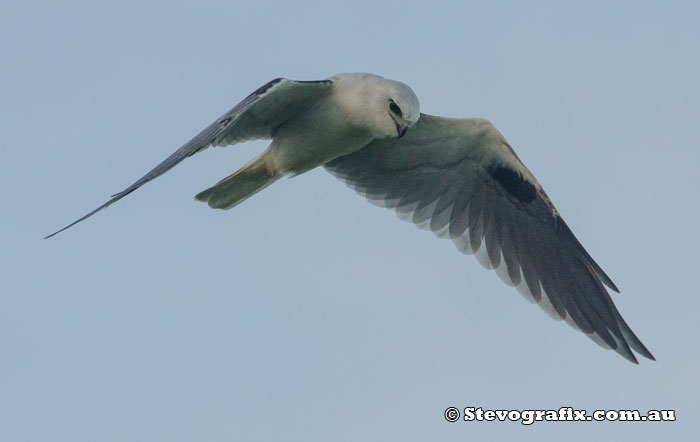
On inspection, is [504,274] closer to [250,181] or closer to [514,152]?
[514,152]

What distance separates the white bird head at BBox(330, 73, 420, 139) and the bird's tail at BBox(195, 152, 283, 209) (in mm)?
888

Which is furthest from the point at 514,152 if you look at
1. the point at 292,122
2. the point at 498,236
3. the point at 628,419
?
the point at 628,419

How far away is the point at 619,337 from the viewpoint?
345 inches

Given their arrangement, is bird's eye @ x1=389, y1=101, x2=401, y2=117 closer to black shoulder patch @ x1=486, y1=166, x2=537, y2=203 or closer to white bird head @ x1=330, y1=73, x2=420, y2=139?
white bird head @ x1=330, y1=73, x2=420, y2=139

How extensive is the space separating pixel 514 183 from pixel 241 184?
8.36 ft

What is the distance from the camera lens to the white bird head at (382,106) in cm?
767

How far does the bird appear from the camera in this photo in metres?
8.10

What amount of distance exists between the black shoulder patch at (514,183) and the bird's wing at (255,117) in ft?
6.68

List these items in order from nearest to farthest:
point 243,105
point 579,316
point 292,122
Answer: point 243,105 < point 292,122 < point 579,316

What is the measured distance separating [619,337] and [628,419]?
1401 millimetres
